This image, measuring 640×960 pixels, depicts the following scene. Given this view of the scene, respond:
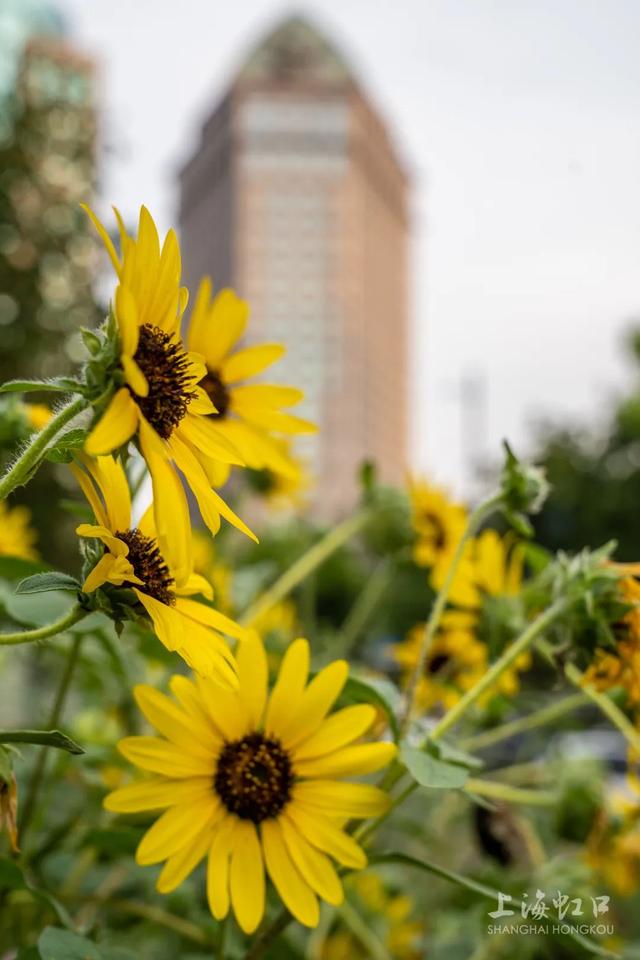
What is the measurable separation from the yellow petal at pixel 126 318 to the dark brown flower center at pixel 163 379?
3 cm

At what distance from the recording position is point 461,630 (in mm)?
890

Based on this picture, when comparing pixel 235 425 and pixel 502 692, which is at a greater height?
pixel 235 425

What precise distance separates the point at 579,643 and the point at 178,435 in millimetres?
255

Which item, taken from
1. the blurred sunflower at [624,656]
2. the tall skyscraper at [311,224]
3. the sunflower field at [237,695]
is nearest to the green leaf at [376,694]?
the sunflower field at [237,695]

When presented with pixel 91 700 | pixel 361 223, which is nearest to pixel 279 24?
pixel 361 223

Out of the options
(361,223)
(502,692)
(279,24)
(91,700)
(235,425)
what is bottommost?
(91,700)

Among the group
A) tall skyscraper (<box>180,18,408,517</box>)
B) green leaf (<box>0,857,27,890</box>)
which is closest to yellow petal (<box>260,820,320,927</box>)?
green leaf (<box>0,857,27,890</box>)

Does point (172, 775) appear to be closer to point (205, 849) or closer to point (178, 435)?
point (205, 849)

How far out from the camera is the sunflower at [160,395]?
344 mm

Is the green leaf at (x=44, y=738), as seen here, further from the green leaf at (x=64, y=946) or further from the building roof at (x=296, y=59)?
the building roof at (x=296, y=59)

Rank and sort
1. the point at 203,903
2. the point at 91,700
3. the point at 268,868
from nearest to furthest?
the point at 268,868
the point at 203,903
the point at 91,700

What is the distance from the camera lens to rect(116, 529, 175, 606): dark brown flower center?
0.42 m

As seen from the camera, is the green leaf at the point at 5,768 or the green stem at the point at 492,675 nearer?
the green leaf at the point at 5,768

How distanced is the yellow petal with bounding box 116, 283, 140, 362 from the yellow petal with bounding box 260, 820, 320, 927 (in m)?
0.25
